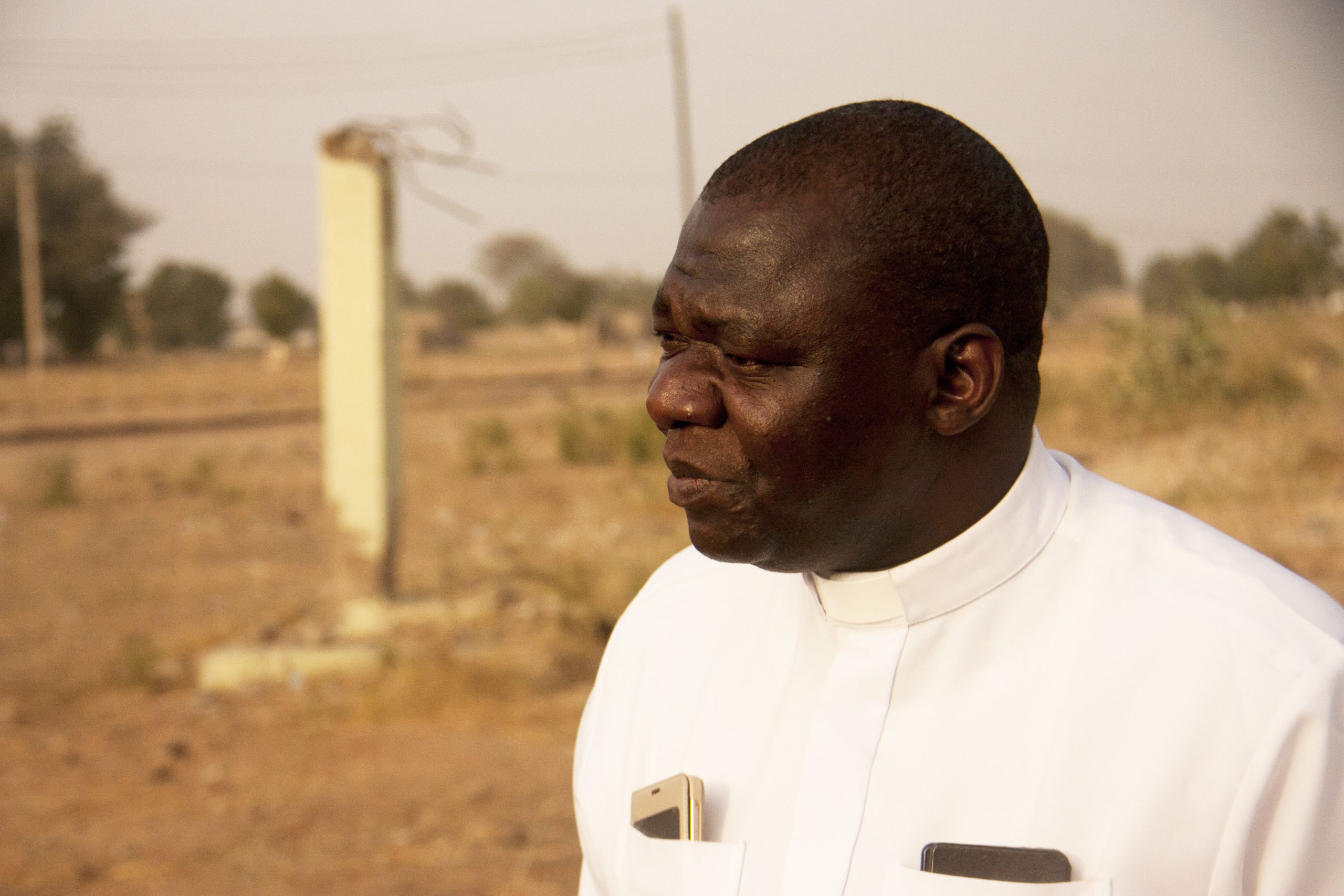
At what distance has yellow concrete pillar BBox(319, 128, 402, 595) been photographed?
721 cm

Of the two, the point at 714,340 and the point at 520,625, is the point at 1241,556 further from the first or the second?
the point at 520,625

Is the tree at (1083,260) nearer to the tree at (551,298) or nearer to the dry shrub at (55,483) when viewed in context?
the tree at (551,298)

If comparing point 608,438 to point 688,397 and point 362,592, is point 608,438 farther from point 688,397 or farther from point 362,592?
point 688,397

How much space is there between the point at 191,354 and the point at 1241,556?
44.6 meters

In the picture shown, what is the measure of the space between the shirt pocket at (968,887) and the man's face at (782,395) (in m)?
0.36

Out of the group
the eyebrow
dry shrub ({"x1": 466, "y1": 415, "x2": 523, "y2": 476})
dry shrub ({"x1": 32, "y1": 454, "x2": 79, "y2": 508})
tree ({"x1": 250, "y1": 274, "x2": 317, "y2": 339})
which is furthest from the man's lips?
tree ({"x1": 250, "y1": 274, "x2": 317, "y2": 339})

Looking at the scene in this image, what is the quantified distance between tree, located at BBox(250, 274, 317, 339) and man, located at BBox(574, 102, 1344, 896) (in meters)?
40.2

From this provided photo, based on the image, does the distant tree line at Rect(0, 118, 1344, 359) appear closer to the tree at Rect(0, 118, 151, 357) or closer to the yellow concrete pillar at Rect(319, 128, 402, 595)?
the tree at Rect(0, 118, 151, 357)

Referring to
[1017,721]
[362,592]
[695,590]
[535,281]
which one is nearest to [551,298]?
[535,281]

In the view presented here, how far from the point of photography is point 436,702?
21.3ft

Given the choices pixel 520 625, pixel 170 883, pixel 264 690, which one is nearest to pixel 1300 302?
pixel 520 625

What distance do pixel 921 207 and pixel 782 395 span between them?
0.25 m

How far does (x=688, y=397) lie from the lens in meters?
1.38

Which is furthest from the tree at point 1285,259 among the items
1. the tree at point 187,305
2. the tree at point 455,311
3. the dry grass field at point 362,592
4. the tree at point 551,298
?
the tree at point 187,305
